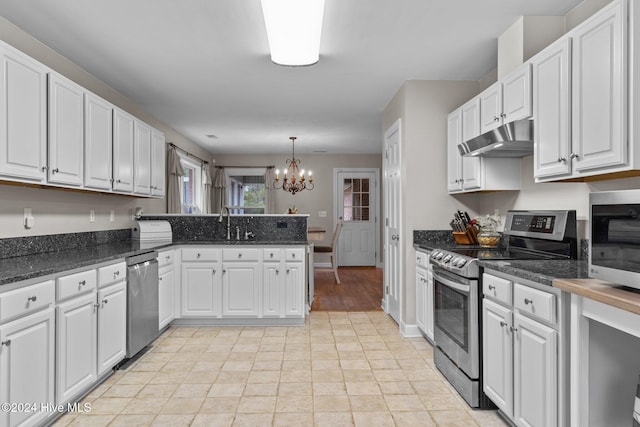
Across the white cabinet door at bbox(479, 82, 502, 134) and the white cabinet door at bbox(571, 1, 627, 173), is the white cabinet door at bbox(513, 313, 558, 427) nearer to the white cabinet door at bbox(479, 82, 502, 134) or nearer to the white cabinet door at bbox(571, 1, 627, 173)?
the white cabinet door at bbox(571, 1, 627, 173)

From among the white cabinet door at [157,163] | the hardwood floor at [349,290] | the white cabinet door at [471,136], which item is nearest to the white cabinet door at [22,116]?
the white cabinet door at [157,163]

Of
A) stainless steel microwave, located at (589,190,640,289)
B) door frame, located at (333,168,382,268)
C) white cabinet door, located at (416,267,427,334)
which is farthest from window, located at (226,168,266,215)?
stainless steel microwave, located at (589,190,640,289)

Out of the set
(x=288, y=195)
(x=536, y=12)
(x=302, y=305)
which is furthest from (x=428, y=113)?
(x=288, y=195)

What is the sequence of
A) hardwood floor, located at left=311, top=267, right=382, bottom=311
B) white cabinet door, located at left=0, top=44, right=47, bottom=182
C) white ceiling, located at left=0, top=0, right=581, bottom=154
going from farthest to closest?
hardwood floor, located at left=311, top=267, right=382, bottom=311 → white ceiling, located at left=0, top=0, right=581, bottom=154 → white cabinet door, located at left=0, top=44, right=47, bottom=182

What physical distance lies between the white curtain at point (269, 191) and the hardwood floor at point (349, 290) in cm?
161

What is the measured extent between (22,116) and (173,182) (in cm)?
345

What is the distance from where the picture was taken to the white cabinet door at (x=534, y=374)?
5.77ft

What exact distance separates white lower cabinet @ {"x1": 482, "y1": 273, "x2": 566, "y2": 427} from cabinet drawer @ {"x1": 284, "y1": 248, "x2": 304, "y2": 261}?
213 centimetres

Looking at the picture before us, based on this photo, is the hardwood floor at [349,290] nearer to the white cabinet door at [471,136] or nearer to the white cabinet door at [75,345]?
the white cabinet door at [471,136]

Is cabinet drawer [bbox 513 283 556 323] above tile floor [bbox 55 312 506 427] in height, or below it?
above

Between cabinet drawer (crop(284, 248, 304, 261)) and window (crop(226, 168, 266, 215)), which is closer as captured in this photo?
cabinet drawer (crop(284, 248, 304, 261))

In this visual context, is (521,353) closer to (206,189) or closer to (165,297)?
(165,297)

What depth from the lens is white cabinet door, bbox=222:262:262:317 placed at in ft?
13.6

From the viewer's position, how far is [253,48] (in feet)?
10.4
